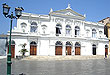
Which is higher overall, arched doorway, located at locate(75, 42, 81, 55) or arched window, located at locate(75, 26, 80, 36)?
arched window, located at locate(75, 26, 80, 36)

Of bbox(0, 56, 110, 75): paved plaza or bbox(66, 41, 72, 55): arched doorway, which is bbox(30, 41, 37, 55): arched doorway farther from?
bbox(0, 56, 110, 75): paved plaza

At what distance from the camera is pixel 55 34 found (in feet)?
90.2

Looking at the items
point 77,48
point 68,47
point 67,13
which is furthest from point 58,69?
point 67,13

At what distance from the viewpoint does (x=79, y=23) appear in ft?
100

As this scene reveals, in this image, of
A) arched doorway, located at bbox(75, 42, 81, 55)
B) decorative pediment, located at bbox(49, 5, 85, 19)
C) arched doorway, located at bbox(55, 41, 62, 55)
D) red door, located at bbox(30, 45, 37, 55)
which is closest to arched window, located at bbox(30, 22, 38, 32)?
red door, located at bbox(30, 45, 37, 55)

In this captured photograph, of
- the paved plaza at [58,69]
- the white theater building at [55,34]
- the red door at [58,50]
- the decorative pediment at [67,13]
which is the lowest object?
the paved plaza at [58,69]

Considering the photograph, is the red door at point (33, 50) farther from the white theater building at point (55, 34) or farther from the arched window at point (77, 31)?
the arched window at point (77, 31)

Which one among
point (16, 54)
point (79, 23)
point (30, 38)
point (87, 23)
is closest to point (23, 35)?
point (30, 38)

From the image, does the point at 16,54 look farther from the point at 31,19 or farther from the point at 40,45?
the point at 31,19

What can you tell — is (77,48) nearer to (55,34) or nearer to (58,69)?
(55,34)

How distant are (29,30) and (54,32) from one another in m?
5.61

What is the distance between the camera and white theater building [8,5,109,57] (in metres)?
25.1

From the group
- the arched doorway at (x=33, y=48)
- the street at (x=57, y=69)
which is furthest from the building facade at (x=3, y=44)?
the street at (x=57, y=69)

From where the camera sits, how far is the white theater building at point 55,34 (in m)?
25.1
